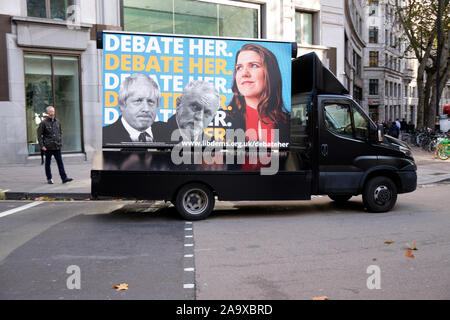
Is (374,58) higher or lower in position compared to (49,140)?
higher

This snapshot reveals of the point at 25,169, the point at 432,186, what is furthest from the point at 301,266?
the point at 25,169

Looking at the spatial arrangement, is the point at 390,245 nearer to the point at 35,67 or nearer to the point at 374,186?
the point at 374,186

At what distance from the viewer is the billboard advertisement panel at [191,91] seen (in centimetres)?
794

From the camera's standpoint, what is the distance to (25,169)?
1477 cm

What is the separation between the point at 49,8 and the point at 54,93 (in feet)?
9.71

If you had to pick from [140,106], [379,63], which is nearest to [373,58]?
[379,63]

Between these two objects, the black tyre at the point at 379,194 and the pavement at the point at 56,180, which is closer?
the black tyre at the point at 379,194

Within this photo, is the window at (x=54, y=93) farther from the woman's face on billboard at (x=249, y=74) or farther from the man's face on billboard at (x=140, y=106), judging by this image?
the woman's face on billboard at (x=249, y=74)

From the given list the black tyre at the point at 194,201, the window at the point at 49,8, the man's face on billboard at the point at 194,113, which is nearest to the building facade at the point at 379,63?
the window at the point at 49,8

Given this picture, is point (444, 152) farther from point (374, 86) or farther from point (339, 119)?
point (374, 86)

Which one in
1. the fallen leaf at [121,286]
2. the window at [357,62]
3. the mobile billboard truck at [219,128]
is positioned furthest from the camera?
the window at [357,62]

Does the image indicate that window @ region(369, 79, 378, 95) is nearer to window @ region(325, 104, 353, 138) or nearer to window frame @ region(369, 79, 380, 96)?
window frame @ region(369, 79, 380, 96)

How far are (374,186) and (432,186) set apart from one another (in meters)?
5.20

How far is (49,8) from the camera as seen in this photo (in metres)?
16.2
